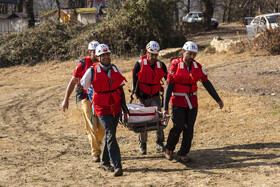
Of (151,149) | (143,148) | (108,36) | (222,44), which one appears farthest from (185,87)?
(108,36)

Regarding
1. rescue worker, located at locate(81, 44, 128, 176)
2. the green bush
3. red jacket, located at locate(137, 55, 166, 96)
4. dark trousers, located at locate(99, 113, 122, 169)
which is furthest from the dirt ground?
the green bush

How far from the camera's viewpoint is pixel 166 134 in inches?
382

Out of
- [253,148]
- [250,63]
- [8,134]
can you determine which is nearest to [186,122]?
[253,148]

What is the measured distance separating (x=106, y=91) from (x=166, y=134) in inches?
143

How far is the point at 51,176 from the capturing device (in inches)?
264

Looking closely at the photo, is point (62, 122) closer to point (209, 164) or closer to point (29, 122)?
point (29, 122)

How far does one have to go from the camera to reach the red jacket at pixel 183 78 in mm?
6645

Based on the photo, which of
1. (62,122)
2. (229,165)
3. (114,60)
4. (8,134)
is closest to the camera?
(229,165)

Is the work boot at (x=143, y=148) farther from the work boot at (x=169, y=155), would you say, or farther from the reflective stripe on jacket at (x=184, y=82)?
the reflective stripe on jacket at (x=184, y=82)

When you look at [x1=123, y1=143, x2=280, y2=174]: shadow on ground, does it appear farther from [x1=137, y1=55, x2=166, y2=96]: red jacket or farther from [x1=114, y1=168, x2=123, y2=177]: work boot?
[x1=137, y1=55, x2=166, y2=96]: red jacket

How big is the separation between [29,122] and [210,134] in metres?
5.76

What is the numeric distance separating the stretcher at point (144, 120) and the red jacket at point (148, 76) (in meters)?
0.75

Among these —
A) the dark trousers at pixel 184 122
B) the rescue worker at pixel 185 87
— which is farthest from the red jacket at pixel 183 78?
the dark trousers at pixel 184 122

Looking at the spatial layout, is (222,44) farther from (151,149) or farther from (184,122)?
(184,122)
